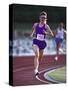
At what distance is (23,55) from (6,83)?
0.31m

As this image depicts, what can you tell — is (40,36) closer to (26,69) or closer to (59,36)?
(59,36)

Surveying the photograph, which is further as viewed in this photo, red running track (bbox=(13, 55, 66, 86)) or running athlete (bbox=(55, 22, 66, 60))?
running athlete (bbox=(55, 22, 66, 60))

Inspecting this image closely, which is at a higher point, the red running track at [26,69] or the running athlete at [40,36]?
the running athlete at [40,36]

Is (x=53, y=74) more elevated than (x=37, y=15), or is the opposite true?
(x=37, y=15)

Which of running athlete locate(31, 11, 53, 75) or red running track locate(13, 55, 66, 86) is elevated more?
running athlete locate(31, 11, 53, 75)

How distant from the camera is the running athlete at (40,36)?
3104 millimetres

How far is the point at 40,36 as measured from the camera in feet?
10.3

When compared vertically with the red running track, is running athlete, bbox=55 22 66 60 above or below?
above

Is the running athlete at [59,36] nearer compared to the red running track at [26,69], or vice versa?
the red running track at [26,69]

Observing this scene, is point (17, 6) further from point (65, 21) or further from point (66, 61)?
point (66, 61)

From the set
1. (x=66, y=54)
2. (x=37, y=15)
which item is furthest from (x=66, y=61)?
(x=37, y=15)

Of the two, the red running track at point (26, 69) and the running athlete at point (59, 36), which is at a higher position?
the running athlete at point (59, 36)

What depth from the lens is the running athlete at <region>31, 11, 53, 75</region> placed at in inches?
122

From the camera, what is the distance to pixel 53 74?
3.17 meters
